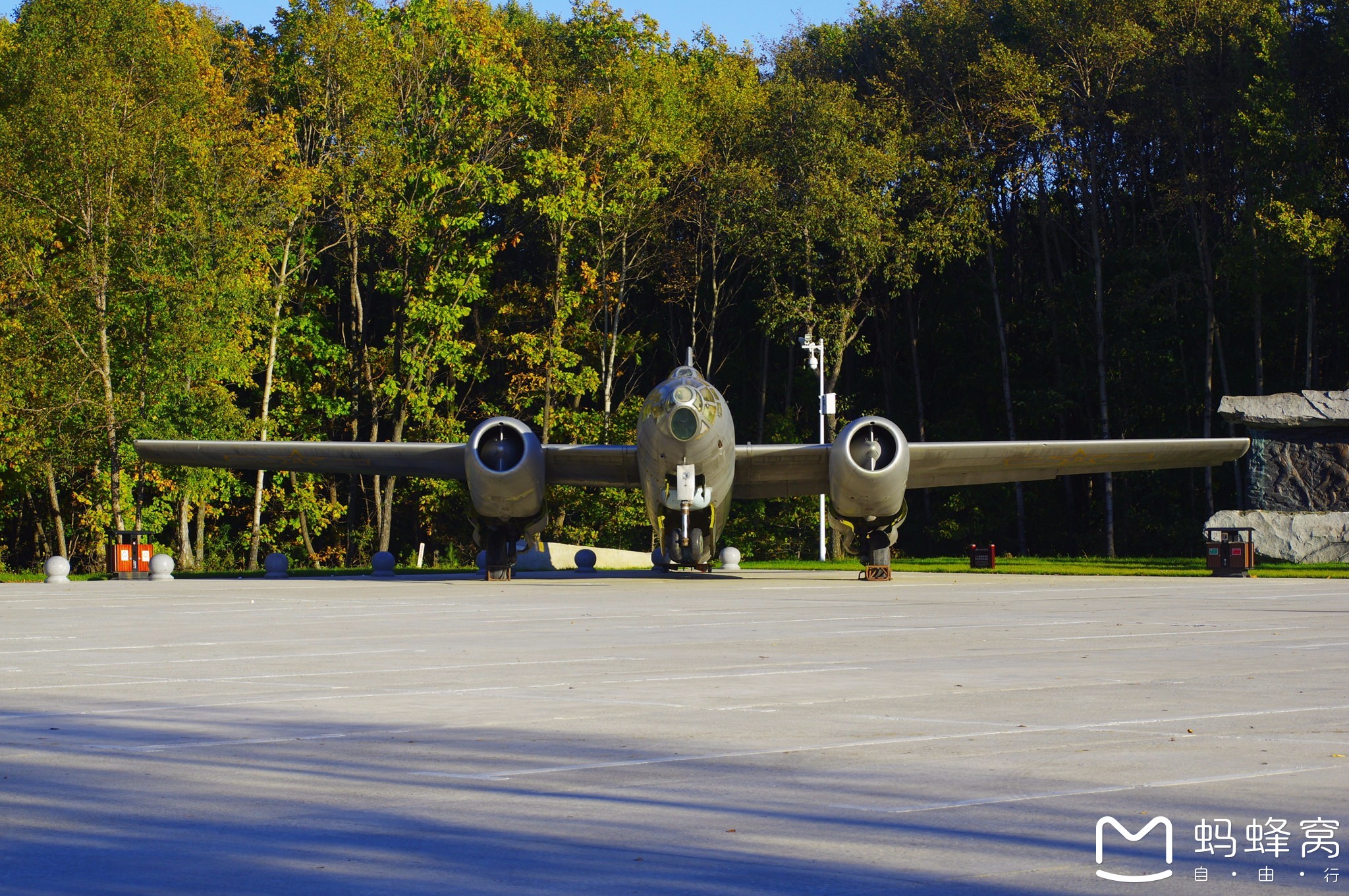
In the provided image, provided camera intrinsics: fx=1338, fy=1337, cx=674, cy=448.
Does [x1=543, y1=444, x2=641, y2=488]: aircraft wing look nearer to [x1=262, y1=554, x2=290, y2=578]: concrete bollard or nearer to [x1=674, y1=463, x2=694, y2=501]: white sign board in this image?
[x1=674, y1=463, x2=694, y2=501]: white sign board

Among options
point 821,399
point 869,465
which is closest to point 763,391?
point 821,399

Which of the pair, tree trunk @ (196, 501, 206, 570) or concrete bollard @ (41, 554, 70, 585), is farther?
tree trunk @ (196, 501, 206, 570)

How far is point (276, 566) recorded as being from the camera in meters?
32.3

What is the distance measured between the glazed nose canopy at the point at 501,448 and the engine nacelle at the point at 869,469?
20.1ft

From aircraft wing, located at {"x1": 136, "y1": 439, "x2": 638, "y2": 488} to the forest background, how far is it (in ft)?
30.2

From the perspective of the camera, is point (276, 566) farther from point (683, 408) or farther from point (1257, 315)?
point (1257, 315)

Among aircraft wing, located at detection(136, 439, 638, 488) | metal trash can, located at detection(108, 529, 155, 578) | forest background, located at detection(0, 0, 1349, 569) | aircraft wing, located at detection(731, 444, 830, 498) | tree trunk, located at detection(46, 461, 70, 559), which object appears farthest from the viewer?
tree trunk, located at detection(46, 461, 70, 559)

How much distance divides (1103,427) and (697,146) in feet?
55.7

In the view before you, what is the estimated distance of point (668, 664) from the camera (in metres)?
10.5

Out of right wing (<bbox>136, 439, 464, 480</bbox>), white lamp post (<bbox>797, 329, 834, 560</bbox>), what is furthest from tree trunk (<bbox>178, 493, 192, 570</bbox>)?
white lamp post (<bbox>797, 329, 834, 560</bbox>)

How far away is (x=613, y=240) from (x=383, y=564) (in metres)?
19.3

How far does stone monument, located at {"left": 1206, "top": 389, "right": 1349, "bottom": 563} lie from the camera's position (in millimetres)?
34219

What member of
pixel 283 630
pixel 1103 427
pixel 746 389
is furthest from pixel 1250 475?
pixel 283 630

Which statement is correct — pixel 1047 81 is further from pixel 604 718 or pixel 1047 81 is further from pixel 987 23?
pixel 604 718
